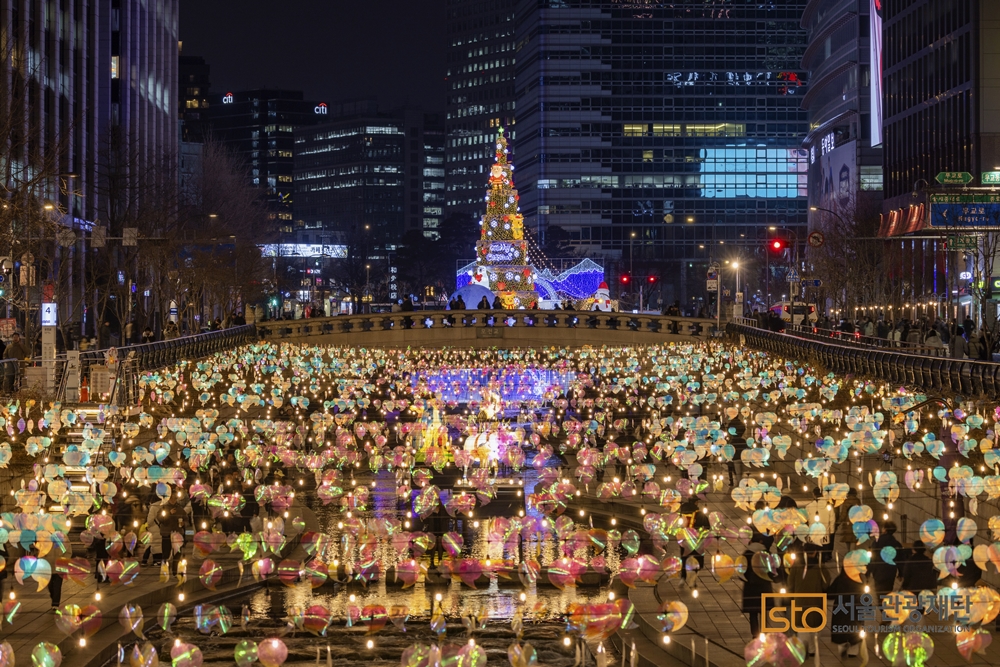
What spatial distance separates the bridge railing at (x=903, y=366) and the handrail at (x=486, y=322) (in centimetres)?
2554

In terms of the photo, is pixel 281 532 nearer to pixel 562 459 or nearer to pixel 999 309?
pixel 562 459

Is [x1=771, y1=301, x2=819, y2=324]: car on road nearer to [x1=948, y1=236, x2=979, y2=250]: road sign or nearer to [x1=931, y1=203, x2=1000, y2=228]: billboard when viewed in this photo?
[x1=948, y1=236, x2=979, y2=250]: road sign

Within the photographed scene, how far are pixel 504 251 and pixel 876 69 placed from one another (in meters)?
35.1

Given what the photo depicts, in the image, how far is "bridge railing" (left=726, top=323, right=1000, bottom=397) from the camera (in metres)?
23.0

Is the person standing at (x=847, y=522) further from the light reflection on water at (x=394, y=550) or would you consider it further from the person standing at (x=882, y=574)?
the light reflection on water at (x=394, y=550)

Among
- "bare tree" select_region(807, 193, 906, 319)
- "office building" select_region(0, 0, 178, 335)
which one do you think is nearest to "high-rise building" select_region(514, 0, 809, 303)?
"bare tree" select_region(807, 193, 906, 319)

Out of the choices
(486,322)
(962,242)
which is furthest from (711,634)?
(486,322)

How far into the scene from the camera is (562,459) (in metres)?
25.6

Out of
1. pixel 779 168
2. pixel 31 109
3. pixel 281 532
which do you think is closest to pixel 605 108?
pixel 779 168

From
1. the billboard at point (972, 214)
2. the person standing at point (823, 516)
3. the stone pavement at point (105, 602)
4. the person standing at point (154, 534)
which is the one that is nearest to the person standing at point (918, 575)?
the person standing at point (823, 516)

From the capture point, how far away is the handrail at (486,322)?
71.0 metres

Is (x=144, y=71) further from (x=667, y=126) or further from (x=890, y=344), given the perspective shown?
(x=667, y=126)

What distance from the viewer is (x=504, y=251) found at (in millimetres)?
84250
